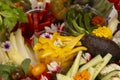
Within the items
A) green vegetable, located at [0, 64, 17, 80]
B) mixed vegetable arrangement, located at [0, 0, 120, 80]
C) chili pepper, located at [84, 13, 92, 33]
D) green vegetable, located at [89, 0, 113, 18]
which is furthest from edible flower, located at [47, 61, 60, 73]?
green vegetable, located at [89, 0, 113, 18]

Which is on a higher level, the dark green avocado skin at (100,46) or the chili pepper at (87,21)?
the chili pepper at (87,21)

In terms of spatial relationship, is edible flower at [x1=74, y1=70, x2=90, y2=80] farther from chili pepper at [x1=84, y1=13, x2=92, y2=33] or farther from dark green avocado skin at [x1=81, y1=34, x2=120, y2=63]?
chili pepper at [x1=84, y1=13, x2=92, y2=33]

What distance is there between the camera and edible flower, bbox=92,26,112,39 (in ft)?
4.08

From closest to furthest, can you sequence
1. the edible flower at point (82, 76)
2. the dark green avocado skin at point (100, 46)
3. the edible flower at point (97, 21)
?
1. the edible flower at point (82, 76)
2. the dark green avocado skin at point (100, 46)
3. the edible flower at point (97, 21)

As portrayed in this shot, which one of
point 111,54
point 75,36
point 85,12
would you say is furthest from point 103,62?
point 85,12

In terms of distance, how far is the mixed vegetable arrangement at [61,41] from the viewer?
112 cm

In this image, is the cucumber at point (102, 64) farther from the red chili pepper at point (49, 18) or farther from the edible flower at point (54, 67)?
the red chili pepper at point (49, 18)

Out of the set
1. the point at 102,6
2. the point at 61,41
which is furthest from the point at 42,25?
the point at 102,6

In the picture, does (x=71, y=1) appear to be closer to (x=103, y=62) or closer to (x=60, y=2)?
(x=60, y=2)

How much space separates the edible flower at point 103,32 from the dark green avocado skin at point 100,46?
49 mm

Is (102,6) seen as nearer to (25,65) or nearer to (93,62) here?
(93,62)

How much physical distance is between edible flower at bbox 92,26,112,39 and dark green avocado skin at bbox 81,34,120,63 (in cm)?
5

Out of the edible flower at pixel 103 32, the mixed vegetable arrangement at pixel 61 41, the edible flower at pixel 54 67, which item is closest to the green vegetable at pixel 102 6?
the mixed vegetable arrangement at pixel 61 41

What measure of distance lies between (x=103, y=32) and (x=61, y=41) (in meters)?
0.19
